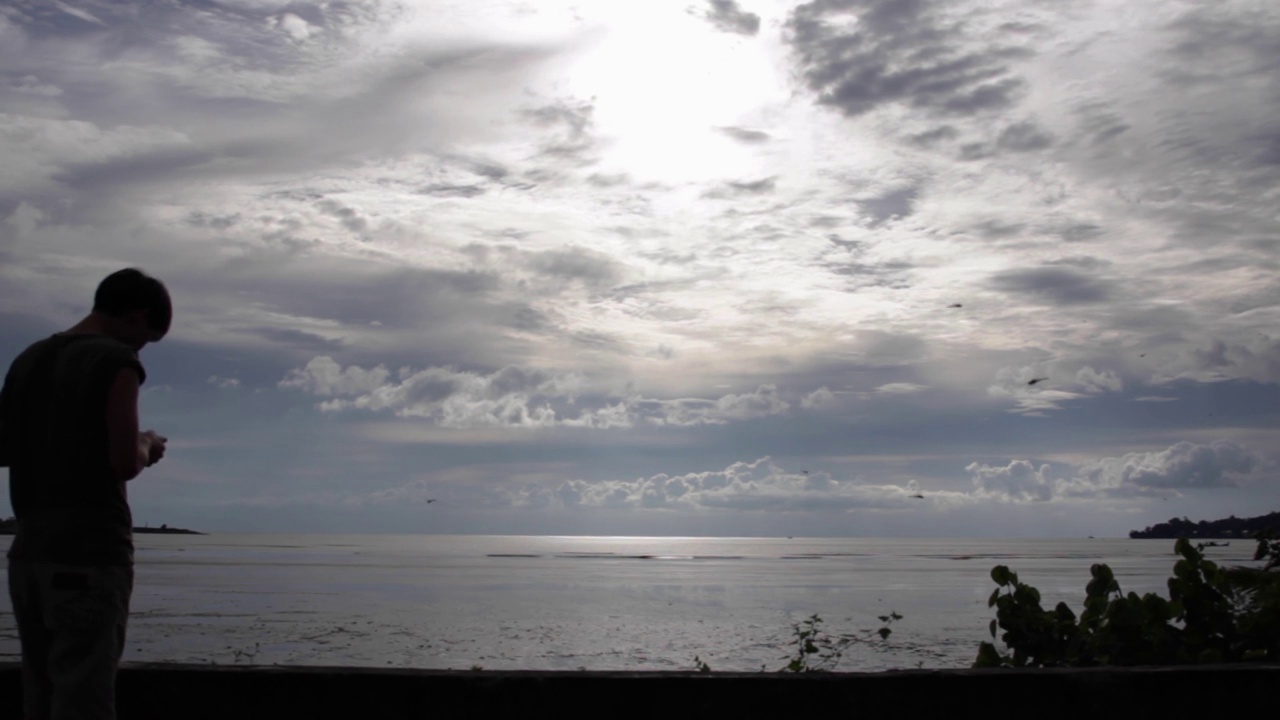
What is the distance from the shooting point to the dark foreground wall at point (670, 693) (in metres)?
3.72

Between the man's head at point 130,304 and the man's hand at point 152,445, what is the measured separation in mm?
288

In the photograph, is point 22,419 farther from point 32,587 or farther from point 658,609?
point 658,609

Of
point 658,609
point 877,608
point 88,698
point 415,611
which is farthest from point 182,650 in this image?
point 877,608

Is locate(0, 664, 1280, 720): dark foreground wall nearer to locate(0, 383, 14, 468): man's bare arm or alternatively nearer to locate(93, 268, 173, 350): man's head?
locate(0, 383, 14, 468): man's bare arm

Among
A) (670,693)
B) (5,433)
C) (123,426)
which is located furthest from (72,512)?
(670,693)

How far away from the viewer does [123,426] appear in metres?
2.97

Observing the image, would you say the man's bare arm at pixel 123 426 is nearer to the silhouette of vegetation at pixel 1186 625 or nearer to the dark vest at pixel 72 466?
the dark vest at pixel 72 466

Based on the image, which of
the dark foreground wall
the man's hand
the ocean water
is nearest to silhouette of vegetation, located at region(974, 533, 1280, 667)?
the dark foreground wall

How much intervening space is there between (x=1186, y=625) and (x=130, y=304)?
6642 millimetres

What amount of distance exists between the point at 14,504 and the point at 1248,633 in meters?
6.72

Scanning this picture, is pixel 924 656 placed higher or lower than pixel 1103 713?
lower

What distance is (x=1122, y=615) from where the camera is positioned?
21.4ft

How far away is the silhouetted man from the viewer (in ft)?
9.54

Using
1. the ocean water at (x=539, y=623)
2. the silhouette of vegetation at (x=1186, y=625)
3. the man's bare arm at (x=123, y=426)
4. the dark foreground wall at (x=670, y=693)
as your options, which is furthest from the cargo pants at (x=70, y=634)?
the ocean water at (x=539, y=623)
